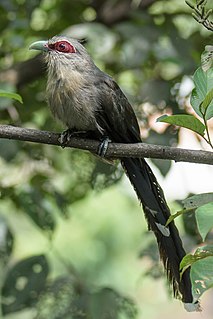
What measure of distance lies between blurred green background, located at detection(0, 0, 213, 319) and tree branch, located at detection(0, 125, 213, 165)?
59cm

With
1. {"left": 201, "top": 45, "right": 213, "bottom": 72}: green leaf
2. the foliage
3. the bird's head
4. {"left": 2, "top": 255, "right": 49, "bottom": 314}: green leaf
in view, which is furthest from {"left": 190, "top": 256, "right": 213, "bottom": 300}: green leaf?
{"left": 2, "top": 255, "right": 49, "bottom": 314}: green leaf

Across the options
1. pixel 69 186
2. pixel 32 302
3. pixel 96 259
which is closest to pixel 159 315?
pixel 96 259

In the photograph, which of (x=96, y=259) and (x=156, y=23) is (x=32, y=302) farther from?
(x=96, y=259)

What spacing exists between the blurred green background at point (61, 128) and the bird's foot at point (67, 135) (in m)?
0.38

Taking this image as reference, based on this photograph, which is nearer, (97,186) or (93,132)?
(93,132)

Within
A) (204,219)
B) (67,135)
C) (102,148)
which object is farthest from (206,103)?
(67,135)

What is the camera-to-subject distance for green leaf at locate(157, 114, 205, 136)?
1.87m

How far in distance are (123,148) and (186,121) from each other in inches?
15.0

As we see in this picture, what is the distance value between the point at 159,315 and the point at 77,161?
380 centimetres

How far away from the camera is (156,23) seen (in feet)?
11.6

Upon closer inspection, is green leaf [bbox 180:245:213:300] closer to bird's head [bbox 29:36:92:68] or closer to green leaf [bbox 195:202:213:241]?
green leaf [bbox 195:202:213:241]

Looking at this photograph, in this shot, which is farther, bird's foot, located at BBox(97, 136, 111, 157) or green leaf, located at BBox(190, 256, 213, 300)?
bird's foot, located at BBox(97, 136, 111, 157)

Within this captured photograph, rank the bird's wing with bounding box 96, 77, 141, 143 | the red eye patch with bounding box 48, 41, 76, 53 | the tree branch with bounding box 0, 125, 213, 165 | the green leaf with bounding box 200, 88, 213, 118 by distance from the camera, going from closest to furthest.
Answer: the green leaf with bounding box 200, 88, 213, 118, the tree branch with bounding box 0, 125, 213, 165, the bird's wing with bounding box 96, 77, 141, 143, the red eye patch with bounding box 48, 41, 76, 53

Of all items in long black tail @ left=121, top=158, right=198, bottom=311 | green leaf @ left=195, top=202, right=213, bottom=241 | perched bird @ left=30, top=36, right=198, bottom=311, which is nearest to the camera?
green leaf @ left=195, top=202, right=213, bottom=241
